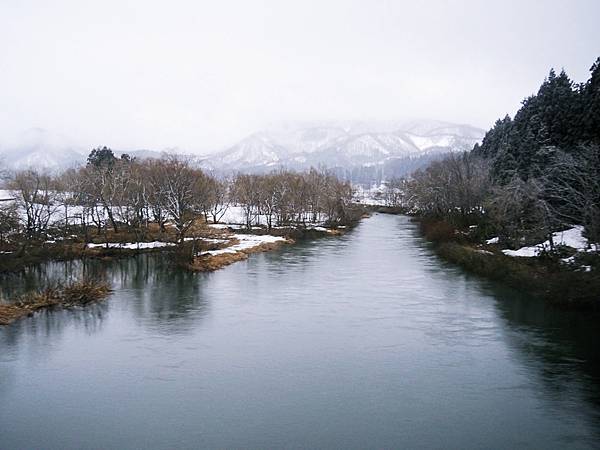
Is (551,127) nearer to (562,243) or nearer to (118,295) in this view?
(562,243)

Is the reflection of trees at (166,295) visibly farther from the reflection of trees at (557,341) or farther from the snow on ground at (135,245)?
the reflection of trees at (557,341)

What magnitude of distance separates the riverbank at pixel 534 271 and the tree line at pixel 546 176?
182cm

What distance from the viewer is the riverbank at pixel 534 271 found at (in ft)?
73.1

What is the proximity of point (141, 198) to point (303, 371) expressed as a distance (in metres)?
40.2

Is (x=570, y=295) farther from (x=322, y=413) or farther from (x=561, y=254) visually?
(x=322, y=413)

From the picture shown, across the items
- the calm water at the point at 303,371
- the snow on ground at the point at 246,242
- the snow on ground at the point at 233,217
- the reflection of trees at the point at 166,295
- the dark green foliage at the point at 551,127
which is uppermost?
the dark green foliage at the point at 551,127

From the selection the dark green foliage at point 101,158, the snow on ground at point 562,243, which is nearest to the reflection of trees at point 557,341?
the snow on ground at point 562,243

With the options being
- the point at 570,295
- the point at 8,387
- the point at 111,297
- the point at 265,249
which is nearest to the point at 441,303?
the point at 570,295

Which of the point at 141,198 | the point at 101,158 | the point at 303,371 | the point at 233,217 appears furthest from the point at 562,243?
the point at 101,158

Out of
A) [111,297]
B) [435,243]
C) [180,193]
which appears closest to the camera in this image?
[111,297]

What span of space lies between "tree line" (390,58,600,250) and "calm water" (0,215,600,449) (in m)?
7.50

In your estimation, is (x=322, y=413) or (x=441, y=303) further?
(x=441, y=303)

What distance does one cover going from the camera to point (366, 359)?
1664 cm

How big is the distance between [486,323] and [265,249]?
25393 millimetres
